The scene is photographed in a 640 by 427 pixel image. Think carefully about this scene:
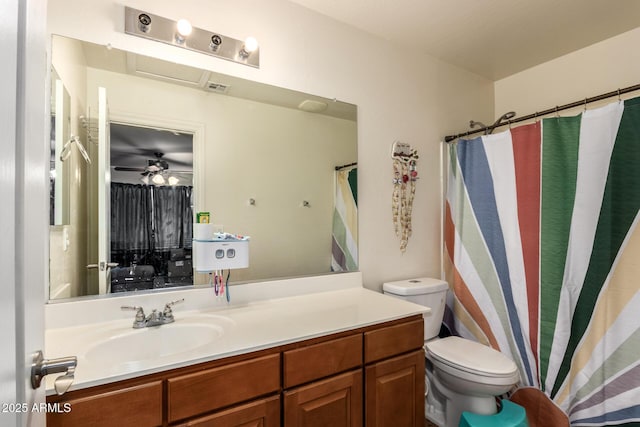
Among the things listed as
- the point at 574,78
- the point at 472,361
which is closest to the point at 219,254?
the point at 472,361

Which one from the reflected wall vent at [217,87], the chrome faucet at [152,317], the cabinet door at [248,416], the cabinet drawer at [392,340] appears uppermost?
the reflected wall vent at [217,87]

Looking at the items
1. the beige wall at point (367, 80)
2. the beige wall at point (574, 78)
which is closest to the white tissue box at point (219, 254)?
the beige wall at point (367, 80)

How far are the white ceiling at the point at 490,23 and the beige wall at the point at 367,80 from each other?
0.10 m


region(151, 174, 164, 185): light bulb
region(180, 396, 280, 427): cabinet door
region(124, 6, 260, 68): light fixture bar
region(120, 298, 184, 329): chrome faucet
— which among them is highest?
Answer: region(124, 6, 260, 68): light fixture bar

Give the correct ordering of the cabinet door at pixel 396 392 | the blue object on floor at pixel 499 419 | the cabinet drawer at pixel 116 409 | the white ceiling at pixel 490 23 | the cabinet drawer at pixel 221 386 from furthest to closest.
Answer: the white ceiling at pixel 490 23, the blue object on floor at pixel 499 419, the cabinet door at pixel 396 392, the cabinet drawer at pixel 221 386, the cabinet drawer at pixel 116 409

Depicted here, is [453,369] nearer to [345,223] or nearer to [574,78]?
[345,223]

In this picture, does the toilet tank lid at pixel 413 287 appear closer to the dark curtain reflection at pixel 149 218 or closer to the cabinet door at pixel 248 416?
the cabinet door at pixel 248 416

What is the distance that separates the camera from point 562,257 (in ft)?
5.89

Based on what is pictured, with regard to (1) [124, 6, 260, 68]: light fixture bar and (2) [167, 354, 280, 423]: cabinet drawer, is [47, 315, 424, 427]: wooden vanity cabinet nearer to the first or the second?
(2) [167, 354, 280, 423]: cabinet drawer

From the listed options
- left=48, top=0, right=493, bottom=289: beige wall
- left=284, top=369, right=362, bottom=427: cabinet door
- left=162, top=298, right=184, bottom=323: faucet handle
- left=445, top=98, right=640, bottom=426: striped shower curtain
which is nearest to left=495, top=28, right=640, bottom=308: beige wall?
left=48, top=0, right=493, bottom=289: beige wall

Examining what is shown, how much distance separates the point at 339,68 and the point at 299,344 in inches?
62.5

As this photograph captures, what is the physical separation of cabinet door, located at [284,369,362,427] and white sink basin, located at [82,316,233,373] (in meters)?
0.38

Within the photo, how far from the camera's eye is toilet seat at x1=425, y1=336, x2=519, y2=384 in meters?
1.60

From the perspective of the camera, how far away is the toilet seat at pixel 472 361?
62.9 inches
